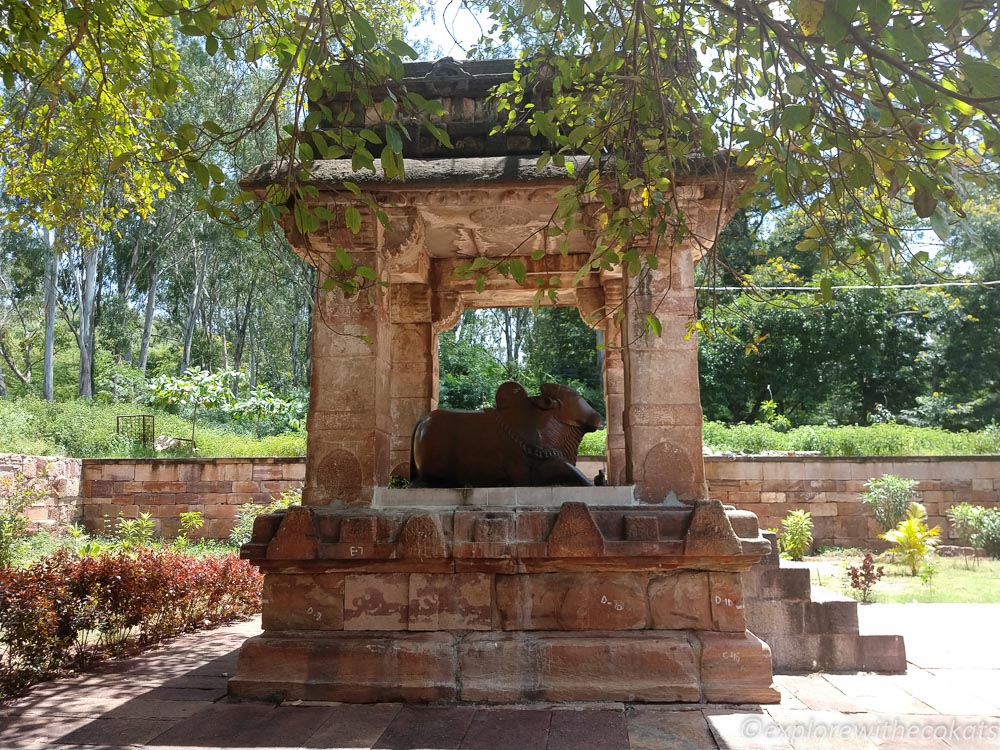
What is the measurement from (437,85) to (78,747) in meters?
4.54

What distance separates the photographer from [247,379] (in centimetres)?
3600

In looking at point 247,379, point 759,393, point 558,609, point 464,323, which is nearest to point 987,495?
point 759,393

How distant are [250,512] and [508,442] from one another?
924 centimetres

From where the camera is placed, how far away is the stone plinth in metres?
3.99

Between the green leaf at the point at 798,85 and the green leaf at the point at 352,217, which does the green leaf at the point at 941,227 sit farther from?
the green leaf at the point at 352,217

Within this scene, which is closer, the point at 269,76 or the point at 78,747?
the point at 78,747

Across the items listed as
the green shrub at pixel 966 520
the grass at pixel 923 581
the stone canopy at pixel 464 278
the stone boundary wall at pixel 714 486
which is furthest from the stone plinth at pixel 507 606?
the green shrub at pixel 966 520

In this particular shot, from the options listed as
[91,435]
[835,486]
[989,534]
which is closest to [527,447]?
[835,486]

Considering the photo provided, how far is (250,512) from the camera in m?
12.9

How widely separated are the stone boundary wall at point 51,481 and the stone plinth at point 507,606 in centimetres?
987

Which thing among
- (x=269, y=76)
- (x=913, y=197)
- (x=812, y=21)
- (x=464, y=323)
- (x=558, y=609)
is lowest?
(x=558, y=609)

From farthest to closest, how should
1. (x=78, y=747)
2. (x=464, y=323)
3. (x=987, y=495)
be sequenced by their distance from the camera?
(x=464, y=323) → (x=987, y=495) → (x=78, y=747)

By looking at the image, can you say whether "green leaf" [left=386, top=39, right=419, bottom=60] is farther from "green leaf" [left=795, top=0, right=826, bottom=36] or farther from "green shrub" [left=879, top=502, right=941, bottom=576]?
"green shrub" [left=879, top=502, right=941, bottom=576]

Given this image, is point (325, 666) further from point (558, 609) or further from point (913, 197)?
point (913, 197)
